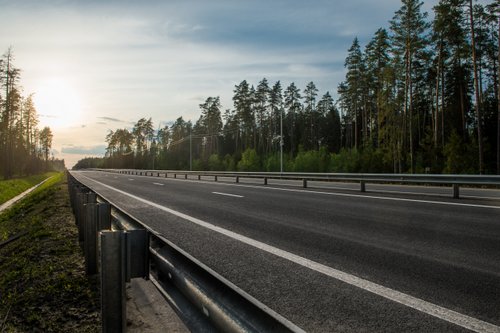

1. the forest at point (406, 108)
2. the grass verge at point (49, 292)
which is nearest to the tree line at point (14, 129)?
the forest at point (406, 108)

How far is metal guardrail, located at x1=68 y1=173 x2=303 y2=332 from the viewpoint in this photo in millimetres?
1391

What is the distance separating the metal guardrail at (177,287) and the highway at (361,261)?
1.21 metres

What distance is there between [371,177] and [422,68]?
4200 centimetres

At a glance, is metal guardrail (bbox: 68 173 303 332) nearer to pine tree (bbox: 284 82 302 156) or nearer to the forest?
the forest

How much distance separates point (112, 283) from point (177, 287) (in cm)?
43

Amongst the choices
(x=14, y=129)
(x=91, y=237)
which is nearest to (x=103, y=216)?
(x=91, y=237)

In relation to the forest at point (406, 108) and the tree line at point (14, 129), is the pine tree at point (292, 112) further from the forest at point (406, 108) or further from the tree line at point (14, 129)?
the tree line at point (14, 129)

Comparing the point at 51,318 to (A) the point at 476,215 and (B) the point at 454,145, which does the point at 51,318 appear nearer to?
(A) the point at 476,215

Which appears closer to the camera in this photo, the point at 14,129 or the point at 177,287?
the point at 177,287

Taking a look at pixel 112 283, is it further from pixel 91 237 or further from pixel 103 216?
pixel 91 237

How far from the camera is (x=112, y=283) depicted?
7.28 ft

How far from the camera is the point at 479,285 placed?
11.7 ft

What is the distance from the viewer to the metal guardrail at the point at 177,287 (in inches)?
54.7

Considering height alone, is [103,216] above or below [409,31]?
below
